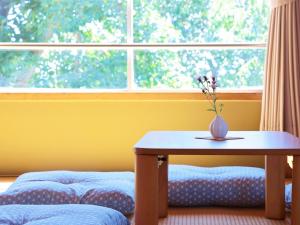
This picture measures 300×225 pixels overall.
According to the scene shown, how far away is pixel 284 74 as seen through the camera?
414 cm

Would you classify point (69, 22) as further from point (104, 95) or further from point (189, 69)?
point (189, 69)

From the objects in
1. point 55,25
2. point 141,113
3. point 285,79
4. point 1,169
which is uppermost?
point 55,25

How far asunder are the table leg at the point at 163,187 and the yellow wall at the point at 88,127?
1326mm

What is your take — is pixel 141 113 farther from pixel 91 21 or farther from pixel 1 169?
pixel 1 169

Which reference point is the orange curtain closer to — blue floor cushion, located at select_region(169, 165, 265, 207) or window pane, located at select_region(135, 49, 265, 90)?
window pane, located at select_region(135, 49, 265, 90)

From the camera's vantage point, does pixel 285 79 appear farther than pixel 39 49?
No

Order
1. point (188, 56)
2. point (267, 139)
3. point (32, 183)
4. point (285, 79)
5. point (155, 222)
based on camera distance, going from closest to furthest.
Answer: point (155, 222) < point (267, 139) < point (32, 183) < point (285, 79) < point (188, 56)

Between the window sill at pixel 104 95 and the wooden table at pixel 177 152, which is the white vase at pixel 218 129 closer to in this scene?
the wooden table at pixel 177 152

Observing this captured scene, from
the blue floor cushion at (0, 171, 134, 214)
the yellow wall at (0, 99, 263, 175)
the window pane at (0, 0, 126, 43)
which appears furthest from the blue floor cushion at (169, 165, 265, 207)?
the window pane at (0, 0, 126, 43)

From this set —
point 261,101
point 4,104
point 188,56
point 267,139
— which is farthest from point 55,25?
point 267,139

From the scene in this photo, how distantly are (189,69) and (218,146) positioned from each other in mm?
2063

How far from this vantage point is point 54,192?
3.01 metres

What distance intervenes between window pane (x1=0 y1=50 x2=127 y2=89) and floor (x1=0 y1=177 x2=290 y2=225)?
1.75m

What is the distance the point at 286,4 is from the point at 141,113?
4.67 ft
